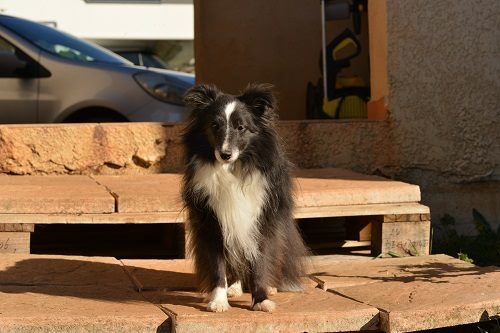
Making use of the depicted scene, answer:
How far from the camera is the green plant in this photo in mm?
6250

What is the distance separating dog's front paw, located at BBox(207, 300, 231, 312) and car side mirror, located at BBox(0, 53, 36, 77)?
5131 millimetres

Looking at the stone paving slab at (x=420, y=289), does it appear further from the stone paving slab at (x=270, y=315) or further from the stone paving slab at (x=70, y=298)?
the stone paving slab at (x=70, y=298)

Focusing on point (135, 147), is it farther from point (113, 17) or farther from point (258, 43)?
point (113, 17)

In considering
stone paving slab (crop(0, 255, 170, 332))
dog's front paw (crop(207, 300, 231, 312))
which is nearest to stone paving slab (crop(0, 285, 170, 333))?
stone paving slab (crop(0, 255, 170, 332))

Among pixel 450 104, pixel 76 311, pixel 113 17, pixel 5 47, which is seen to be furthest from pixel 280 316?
pixel 113 17

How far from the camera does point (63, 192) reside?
220 inches

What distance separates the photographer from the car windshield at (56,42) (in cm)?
876

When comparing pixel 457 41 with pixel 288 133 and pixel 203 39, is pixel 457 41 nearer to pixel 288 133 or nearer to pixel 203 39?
pixel 288 133

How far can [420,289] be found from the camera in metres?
4.62

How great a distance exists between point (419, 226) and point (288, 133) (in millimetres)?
1469

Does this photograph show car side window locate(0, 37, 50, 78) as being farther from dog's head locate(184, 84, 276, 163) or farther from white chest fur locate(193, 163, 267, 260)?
white chest fur locate(193, 163, 267, 260)

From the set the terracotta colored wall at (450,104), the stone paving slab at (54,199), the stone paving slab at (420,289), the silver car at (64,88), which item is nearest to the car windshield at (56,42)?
the silver car at (64,88)

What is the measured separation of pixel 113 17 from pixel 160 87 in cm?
1829

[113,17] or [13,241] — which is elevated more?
[113,17]
